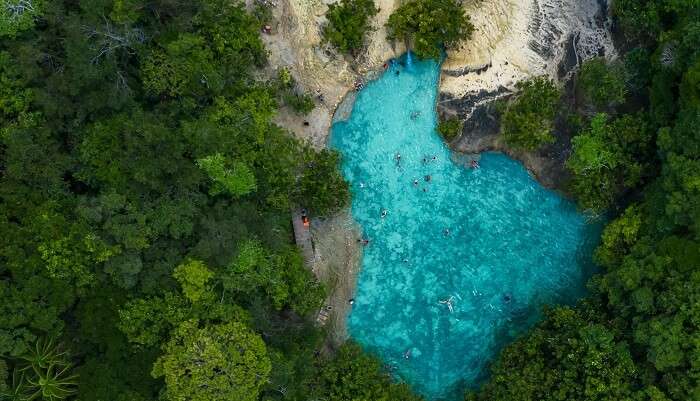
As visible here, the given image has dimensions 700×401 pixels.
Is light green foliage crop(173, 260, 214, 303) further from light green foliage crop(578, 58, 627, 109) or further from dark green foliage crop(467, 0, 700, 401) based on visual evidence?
light green foliage crop(578, 58, 627, 109)

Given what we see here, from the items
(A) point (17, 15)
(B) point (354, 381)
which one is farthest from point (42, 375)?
(A) point (17, 15)

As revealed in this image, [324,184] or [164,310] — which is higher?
[324,184]

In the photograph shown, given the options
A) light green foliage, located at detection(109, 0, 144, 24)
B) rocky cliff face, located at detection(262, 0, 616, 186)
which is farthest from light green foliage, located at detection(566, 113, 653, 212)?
light green foliage, located at detection(109, 0, 144, 24)

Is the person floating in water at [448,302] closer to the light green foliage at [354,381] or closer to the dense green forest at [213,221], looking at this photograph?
the dense green forest at [213,221]

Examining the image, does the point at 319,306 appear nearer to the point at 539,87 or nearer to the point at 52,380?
the point at 52,380

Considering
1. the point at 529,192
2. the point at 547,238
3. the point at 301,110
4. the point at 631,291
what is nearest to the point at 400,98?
the point at 301,110

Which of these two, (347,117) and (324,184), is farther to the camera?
(347,117)

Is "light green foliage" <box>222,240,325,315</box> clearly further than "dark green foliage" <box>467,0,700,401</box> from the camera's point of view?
Yes
